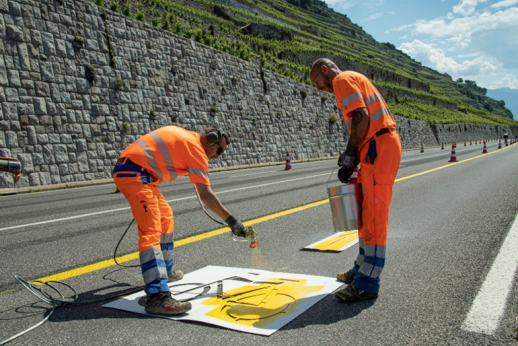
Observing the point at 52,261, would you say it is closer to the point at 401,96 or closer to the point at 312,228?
the point at 312,228

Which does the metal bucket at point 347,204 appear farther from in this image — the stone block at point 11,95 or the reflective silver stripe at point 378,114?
the stone block at point 11,95

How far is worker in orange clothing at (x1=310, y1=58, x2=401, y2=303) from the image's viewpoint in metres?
3.45

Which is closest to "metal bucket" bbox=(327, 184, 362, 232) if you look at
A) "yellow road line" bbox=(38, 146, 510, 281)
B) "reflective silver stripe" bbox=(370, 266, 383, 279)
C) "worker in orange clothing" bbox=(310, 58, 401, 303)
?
"worker in orange clothing" bbox=(310, 58, 401, 303)

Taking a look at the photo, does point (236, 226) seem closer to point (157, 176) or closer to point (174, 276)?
point (157, 176)

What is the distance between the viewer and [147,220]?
340 centimetres

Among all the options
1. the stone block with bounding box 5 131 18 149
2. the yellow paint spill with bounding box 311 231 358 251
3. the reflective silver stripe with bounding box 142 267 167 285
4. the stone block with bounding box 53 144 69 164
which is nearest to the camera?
the reflective silver stripe with bounding box 142 267 167 285

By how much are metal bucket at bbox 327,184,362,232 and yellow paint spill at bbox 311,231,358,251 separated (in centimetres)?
112

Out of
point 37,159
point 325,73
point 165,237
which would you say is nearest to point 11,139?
point 37,159

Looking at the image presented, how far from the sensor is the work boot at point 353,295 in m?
3.33

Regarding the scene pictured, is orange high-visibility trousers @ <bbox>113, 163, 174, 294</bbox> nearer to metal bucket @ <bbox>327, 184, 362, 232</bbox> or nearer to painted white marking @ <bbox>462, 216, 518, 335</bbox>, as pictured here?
metal bucket @ <bbox>327, 184, 362, 232</bbox>

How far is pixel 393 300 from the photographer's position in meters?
3.34

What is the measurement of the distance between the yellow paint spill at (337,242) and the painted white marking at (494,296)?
153 centimetres

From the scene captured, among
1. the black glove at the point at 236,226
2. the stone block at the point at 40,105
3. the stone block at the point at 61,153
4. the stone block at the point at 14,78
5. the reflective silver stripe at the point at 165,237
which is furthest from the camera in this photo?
the stone block at the point at 61,153

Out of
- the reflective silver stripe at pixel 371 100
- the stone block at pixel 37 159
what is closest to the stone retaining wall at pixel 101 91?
the stone block at pixel 37 159
